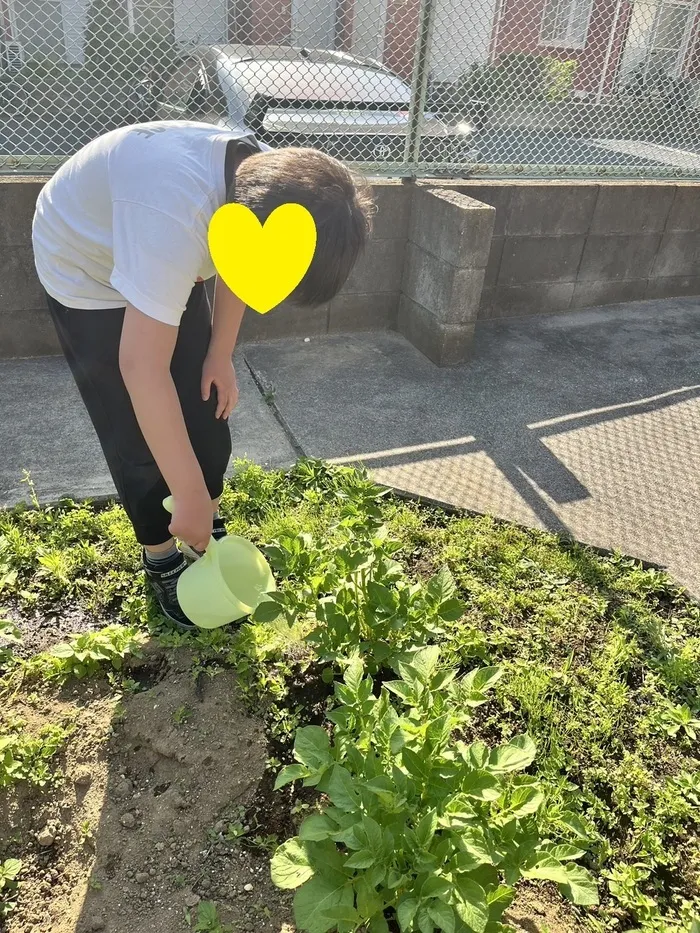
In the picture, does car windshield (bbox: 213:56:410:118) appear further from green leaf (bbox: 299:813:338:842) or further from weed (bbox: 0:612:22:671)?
green leaf (bbox: 299:813:338:842)

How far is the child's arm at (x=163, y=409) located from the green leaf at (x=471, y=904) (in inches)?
35.0

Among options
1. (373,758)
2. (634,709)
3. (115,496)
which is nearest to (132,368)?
(373,758)

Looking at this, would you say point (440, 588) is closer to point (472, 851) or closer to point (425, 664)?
point (425, 664)

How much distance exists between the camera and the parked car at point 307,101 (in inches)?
148

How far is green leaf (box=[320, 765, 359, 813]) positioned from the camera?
1.35m

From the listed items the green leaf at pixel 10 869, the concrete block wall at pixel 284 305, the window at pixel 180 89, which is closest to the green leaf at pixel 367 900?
the green leaf at pixel 10 869

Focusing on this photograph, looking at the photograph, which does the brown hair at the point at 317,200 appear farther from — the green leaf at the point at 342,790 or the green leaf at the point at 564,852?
the green leaf at the point at 564,852

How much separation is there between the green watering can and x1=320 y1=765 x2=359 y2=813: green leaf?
0.53m

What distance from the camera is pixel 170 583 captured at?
212cm

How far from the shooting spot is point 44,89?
136 inches

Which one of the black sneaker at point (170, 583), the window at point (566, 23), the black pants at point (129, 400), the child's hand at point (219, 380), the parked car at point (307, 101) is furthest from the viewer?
the window at point (566, 23)

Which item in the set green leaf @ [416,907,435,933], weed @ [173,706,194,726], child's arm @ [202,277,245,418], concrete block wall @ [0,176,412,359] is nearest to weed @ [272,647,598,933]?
green leaf @ [416,907,435,933]

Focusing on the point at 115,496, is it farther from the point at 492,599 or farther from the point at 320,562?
the point at 492,599

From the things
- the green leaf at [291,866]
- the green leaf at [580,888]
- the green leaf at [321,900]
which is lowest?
the green leaf at [291,866]
